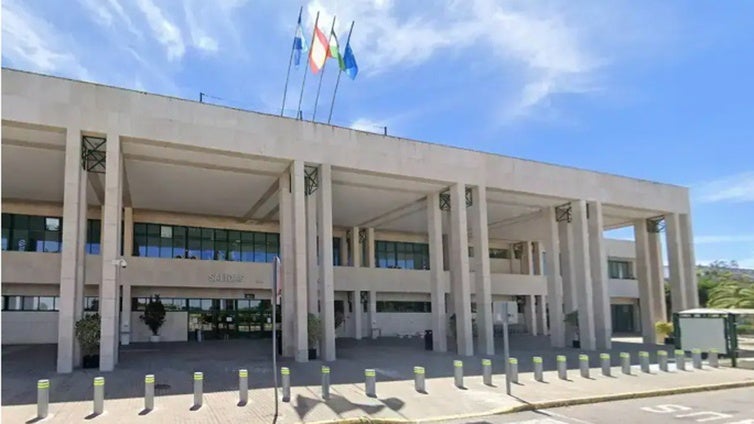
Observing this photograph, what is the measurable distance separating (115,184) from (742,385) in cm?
1965

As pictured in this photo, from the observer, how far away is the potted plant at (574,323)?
95.9 feet

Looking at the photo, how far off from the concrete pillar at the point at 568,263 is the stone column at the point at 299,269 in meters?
15.6

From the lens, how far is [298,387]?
1462 cm

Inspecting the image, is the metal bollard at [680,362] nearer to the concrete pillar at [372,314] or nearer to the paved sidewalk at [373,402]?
the paved sidewalk at [373,402]

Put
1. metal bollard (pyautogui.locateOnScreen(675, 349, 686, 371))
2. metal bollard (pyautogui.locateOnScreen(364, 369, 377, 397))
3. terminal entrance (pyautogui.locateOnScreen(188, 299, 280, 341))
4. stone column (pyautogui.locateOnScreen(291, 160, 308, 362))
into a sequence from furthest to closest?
terminal entrance (pyautogui.locateOnScreen(188, 299, 280, 341)), stone column (pyautogui.locateOnScreen(291, 160, 308, 362)), metal bollard (pyautogui.locateOnScreen(675, 349, 686, 371)), metal bollard (pyautogui.locateOnScreen(364, 369, 377, 397))

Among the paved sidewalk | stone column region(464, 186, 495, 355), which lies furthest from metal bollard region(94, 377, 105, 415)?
stone column region(464, 186, 495, 355)

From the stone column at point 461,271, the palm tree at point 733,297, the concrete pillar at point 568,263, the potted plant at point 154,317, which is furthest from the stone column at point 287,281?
the palm tree at point 733,297

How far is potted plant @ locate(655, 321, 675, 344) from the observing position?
31531 millimetres

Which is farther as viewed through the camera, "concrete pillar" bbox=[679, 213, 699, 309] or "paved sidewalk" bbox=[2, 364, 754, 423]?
"concrete pillar" bbox=[679, 213, 699, 309]

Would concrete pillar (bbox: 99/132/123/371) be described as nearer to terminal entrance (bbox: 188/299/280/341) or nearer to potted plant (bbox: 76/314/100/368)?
potted plant (bbox: 76/314/100/368)

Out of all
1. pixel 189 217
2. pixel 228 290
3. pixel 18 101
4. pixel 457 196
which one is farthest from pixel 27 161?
pixel 457 196

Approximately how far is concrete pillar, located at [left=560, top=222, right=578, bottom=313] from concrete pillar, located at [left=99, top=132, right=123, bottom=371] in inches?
861

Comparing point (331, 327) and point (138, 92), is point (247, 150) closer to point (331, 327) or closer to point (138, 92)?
point (138, 92)

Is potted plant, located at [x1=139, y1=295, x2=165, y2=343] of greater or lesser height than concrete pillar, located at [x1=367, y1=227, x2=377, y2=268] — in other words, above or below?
below
